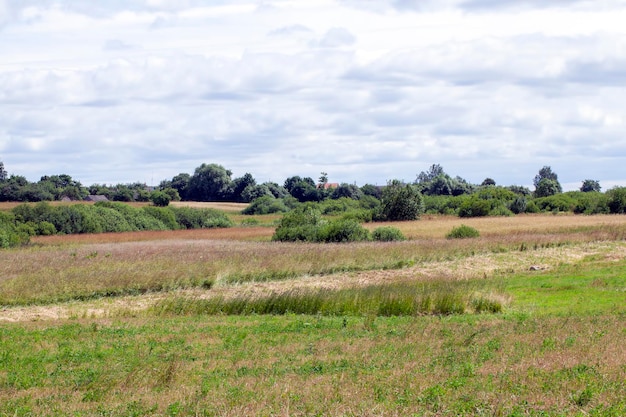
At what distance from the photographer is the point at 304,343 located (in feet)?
55.7

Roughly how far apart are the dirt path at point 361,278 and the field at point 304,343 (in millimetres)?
214

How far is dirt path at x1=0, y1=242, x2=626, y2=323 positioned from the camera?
27.3m

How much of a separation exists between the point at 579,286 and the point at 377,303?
916 cm

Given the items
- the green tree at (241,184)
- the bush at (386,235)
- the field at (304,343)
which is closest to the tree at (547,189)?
the green tree at (241,184)

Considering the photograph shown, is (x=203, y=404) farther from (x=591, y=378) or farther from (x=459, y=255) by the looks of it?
(x=459, y=255)

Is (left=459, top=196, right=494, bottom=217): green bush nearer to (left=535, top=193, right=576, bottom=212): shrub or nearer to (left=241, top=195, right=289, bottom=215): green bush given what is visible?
(left=535, top=193, right=576, bottom=212): shrub

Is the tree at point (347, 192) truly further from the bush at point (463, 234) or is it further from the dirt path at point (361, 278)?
the dirt path at point (361, 278)

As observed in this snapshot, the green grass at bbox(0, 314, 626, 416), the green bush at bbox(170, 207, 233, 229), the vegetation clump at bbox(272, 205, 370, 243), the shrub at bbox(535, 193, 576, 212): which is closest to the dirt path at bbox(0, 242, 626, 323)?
the green grass at bbox(0, 314, 626, 416)

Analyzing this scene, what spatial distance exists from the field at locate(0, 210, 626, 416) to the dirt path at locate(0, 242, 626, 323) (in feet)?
0.70

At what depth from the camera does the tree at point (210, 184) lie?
483 feet

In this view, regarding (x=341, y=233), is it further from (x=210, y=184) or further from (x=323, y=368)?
(x=210, y=184)

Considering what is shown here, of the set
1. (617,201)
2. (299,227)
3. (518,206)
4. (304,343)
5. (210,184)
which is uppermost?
(210,184)

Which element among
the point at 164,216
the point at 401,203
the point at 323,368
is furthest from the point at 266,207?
the point at 323,368

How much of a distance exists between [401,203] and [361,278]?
46.1 m
